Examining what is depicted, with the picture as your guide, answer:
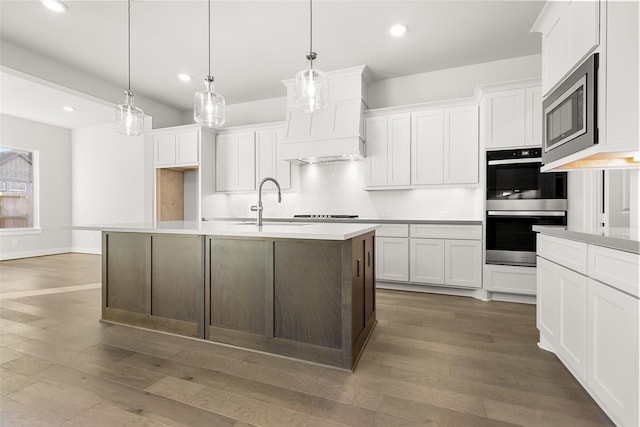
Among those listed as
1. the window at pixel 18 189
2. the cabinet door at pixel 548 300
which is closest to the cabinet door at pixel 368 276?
the cabinet door at pixel 548 300

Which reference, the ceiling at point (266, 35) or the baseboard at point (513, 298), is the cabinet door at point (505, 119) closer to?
the ceiling at point (266, 35)

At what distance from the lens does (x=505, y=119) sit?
11.8 ft

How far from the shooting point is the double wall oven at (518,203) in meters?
3.42

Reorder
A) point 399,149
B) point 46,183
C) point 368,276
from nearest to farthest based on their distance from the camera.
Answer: point 368,276, point 399,149, point 46,183

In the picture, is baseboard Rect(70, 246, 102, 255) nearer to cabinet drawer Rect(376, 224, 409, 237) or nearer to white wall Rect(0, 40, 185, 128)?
white wall Rect(0, 40, 185, 128)

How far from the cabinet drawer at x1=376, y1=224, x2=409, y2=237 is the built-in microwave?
1.95 m

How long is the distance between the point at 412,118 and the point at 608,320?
3.27 m

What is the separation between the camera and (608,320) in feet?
4.90

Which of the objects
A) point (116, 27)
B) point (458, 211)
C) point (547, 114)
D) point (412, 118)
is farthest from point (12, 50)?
point (458, 211)

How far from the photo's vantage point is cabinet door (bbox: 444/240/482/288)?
376cm

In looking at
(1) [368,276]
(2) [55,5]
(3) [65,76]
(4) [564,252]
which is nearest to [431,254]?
(1) [368,276]

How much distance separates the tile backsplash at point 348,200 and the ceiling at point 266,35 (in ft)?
5.11

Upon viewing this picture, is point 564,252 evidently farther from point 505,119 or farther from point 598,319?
point 505,119

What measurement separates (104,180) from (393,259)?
663cm
